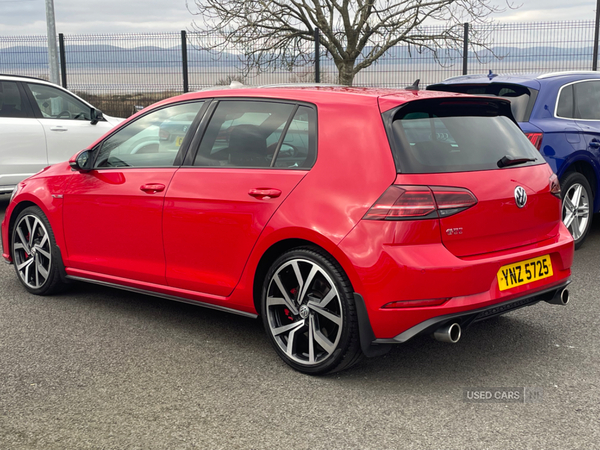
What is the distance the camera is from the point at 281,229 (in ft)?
12.6

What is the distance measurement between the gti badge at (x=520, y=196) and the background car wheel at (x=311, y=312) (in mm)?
1027

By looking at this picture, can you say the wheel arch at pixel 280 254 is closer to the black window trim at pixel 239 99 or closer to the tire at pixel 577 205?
the black window trim at pixel 239 99

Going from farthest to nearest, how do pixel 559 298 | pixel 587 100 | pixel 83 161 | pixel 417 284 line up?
pixel 587 100 → pixel 83 161 → pixel 559 298 → pixel 417 284

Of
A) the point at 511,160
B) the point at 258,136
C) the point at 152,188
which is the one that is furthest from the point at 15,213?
the point at 511,160

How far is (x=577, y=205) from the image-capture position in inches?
278

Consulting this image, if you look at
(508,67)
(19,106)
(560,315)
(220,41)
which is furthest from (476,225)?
(220,41)

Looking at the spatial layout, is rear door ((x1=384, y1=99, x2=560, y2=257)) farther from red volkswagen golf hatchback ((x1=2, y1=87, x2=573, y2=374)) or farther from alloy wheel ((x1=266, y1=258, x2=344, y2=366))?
alloy wheel ((x1=266, y1=258, x2=344, y2=366))

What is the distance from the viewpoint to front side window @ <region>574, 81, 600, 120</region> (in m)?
7.10

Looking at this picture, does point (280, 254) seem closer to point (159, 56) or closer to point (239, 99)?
point (239, 99)

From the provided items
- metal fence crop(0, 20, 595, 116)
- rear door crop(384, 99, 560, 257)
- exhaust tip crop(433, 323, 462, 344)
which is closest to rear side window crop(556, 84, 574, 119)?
rear door crop(384, 99, 560, 257)

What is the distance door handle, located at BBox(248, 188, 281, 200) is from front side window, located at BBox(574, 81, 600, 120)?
435cm

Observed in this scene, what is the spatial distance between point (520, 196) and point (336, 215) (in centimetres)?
102

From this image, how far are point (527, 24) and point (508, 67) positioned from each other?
1390 millimetres

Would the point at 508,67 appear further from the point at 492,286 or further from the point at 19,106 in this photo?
the point at 492,286
